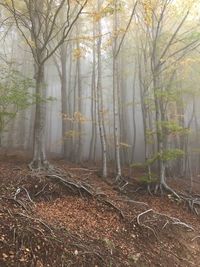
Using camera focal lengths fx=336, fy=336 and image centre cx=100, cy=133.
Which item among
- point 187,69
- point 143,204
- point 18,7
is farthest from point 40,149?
point 187,69

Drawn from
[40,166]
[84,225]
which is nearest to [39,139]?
[40,166]

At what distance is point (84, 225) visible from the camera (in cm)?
824

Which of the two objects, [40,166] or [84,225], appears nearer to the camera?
[84,225]

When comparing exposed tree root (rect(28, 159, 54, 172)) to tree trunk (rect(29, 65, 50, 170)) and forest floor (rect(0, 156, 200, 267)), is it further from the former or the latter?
forest floor (rect(0, 156, 200, 267))

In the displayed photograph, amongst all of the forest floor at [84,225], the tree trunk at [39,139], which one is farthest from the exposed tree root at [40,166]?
the forest floor at [84,225]

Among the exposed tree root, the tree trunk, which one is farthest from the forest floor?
the tree trunk

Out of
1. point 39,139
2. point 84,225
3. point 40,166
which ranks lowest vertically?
point 84,225

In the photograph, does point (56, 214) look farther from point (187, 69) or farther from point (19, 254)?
point (187, 69)

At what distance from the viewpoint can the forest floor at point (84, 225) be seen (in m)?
6.55

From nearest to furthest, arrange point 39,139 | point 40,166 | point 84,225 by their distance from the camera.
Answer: point 84,225 → point 40,166 → point 39,139

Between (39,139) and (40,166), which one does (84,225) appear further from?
(39,139)

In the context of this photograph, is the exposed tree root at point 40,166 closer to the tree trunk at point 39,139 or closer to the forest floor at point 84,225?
the tree trunk at point 39,139

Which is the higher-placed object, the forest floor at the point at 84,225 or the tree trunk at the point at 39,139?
the tree trunk at the point at 39,139

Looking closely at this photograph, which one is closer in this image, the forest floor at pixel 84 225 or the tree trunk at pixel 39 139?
the forest floor at pixel 84 225
